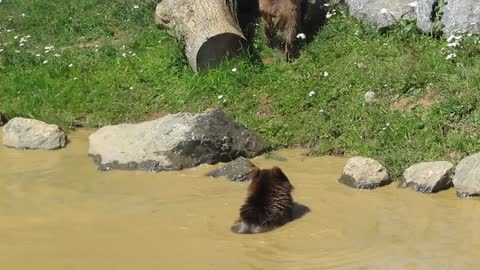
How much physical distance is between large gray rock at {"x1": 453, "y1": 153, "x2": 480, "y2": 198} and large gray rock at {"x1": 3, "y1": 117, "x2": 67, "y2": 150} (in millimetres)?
4363

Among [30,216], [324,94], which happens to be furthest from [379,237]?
[324,94]

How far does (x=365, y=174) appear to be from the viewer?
7.29 meters

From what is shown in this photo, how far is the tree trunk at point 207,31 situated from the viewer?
10.4m

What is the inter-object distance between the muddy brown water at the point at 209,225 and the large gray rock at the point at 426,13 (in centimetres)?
276

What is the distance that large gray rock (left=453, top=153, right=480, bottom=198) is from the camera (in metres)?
6.87

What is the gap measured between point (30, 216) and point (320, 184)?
2499 millimetres

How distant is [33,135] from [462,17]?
198 inches

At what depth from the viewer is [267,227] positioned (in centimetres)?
627

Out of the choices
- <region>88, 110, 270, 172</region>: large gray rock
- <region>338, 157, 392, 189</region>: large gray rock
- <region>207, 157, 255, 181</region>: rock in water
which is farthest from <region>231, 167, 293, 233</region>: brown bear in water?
<region>88, 110, 270, 172</region>: large gray rock

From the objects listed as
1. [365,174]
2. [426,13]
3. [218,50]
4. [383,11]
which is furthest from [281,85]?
[365,174]

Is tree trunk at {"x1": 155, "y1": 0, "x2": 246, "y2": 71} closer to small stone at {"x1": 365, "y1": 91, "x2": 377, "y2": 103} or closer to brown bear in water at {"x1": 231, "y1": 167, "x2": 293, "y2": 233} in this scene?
small stone at {"x1": 365, "y1": 91, "x2": 377, "y2": 103}

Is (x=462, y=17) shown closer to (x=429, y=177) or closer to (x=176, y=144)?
(x=429, y=177)

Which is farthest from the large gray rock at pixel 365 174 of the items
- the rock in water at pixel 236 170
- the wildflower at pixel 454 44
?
the wildflower at pixel 454 44

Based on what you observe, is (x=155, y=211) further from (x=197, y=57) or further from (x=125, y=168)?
(x=197, y=57)
